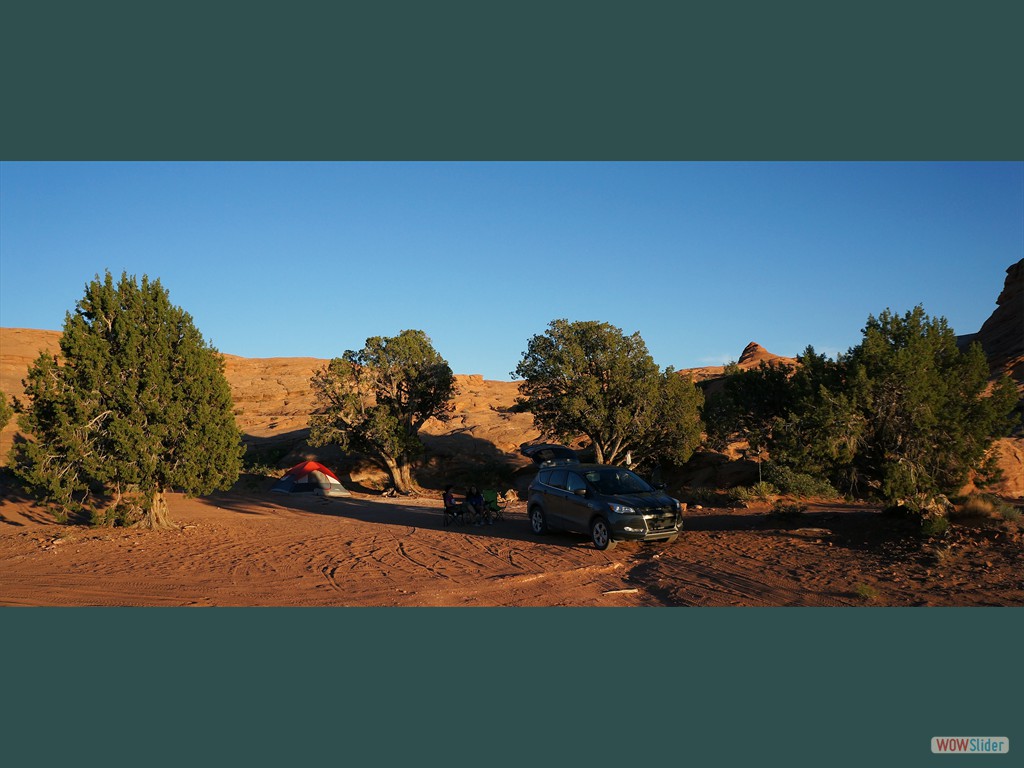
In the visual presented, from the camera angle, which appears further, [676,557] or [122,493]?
[122,493]

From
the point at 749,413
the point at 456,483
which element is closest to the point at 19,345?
the point at 456,483

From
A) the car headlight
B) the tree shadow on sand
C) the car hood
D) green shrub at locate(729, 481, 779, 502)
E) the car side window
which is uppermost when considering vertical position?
the car side window

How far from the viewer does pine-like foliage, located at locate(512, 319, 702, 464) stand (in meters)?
24.5

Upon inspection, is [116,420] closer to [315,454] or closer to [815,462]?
[815,462]

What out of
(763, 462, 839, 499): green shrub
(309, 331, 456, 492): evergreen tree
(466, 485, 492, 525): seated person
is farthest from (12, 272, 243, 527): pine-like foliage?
(763, 462, 839, 499): green shrub

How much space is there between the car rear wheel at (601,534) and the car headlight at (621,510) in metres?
0.31

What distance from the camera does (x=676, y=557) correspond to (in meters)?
12.7

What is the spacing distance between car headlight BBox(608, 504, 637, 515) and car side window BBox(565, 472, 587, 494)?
107 centimetres

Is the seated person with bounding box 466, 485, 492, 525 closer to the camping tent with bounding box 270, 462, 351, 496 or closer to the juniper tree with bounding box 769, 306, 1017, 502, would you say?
the juniper tree with bounding box 769, 306, 1017, 502

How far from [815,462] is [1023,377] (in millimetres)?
25562

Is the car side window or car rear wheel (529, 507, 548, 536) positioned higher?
the car side window

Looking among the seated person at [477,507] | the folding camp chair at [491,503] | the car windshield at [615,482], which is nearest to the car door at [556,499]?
the car windshield at [615,482]

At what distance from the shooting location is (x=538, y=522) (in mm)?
15812

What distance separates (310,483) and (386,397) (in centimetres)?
514
